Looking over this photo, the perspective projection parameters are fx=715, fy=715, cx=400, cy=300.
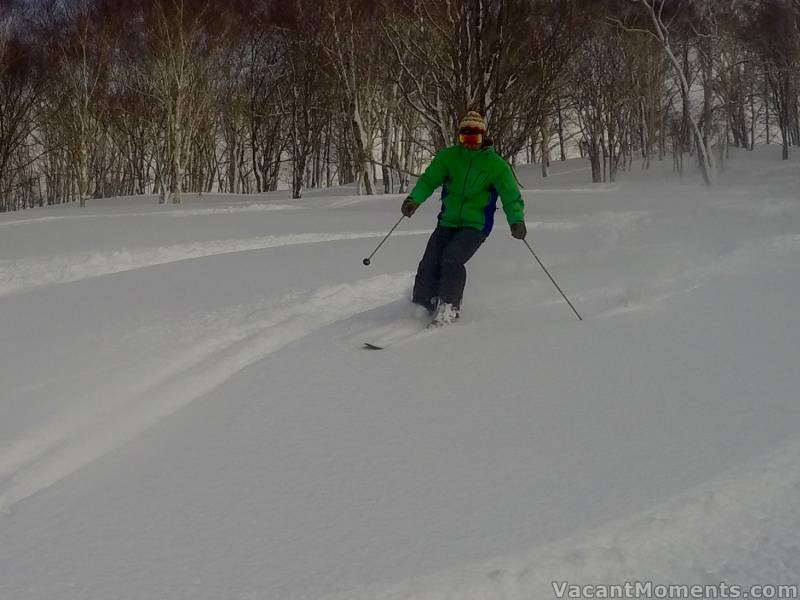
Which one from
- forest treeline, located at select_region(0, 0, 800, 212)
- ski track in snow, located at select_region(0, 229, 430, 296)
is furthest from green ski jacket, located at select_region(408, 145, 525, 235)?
forest treeline, located at select_region(0, 0, 800, 212)

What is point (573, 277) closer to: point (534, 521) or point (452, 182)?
point (452, 182)

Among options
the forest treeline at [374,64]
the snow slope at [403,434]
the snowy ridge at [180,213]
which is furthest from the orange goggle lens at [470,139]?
the forest treeline at [374,64]

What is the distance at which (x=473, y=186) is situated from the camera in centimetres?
503

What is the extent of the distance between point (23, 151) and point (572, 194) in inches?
1649

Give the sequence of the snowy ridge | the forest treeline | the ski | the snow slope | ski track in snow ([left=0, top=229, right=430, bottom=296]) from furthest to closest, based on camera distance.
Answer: the forest treeline, the snowy ridge, ski track in snow ([left=0, top=229, right=430, bottom=296]), the ski, the snow slope

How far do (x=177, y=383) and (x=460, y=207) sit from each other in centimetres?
228

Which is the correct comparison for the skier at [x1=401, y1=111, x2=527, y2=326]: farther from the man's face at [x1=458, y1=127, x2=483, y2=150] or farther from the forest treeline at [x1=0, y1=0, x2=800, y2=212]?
the forest treeline at [x1=0, y1=0, x2=800, y2=212]

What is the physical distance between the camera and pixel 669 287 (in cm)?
544

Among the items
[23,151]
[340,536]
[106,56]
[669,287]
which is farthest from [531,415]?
[23,151]

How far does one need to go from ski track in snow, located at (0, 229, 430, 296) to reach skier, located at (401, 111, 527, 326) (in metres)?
4.31

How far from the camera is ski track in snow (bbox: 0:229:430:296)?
25.1 ft

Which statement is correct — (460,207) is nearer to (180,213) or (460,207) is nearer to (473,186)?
(473,186)

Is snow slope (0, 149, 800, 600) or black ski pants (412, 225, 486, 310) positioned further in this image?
black ski pants (412, 225, 486, 310)

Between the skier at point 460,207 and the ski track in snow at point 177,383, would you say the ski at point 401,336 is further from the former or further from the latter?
the ski track in snow at point 177,383
